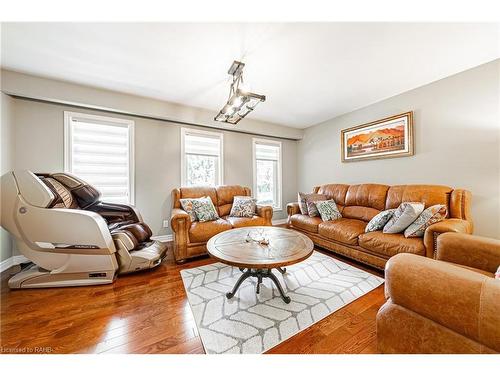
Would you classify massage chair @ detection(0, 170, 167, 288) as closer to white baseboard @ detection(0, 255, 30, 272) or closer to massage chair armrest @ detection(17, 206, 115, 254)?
massage chair armrest @ detection(17, 206, 115, 254)

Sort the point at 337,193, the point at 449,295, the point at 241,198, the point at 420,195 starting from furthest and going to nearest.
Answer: the point at 337,193 → the point at 241,198 → the point at 420,195 → the point at 449,295

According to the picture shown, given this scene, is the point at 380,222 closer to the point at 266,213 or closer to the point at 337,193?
the point at 337,193

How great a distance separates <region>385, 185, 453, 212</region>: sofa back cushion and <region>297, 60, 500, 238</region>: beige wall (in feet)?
1.15

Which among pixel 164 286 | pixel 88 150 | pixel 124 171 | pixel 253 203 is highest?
pixel 88 150

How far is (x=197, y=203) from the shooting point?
2.86m

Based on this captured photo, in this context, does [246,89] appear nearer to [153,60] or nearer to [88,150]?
[153,60]

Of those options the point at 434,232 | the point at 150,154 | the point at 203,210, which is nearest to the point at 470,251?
the point at 434,232

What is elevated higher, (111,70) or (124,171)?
(111,70)

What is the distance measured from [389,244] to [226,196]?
2.51m

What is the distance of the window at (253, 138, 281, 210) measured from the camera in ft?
14.2

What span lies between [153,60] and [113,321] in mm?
2567

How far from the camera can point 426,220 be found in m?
1.93

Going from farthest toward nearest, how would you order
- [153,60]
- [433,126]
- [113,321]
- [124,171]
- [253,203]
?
[253,203] → [124,171] → [433,126] → [153,60] → [113,321]
